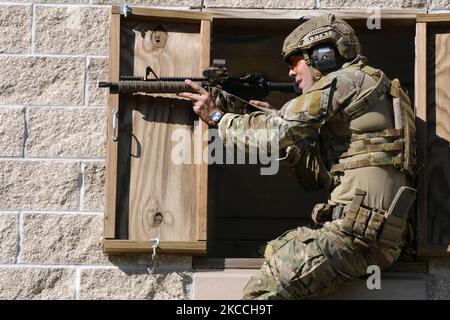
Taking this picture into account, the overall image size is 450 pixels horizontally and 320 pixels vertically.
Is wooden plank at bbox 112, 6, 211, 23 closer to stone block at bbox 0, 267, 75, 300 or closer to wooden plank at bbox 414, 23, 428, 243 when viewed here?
wooden plank at bbox 414, 23, 428, 243

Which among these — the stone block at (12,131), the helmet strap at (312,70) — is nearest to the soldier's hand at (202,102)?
the helmet strap at (312,70)

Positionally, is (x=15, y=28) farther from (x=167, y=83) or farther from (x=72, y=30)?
(x=167, y=83)

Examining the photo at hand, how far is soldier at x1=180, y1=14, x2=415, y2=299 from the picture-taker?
6852mm

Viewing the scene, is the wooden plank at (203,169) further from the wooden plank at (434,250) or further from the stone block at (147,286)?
the wooden plank at (434,250)

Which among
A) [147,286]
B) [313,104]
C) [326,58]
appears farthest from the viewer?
[147,286]

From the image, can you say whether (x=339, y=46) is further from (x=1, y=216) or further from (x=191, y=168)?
(x=1, y=216)

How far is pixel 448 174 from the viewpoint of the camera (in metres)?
7.33

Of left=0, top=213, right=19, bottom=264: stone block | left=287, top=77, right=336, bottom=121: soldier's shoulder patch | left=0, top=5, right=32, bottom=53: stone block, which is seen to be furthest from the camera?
left=0, top=5, right=32, bottom=53: stone block

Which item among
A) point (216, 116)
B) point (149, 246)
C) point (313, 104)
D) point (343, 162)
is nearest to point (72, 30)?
point (216, 116)

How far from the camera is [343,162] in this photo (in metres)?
7.01

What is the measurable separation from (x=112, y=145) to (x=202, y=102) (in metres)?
0.58

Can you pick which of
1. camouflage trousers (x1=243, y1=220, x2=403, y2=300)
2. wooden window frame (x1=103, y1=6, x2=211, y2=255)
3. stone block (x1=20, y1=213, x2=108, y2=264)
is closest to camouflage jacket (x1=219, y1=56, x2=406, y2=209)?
camouflage trousers (x1=243, y1=220, x2=403, y2=300)

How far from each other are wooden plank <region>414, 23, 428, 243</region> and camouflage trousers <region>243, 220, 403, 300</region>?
0.31 m

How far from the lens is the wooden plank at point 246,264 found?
7.28 metres
